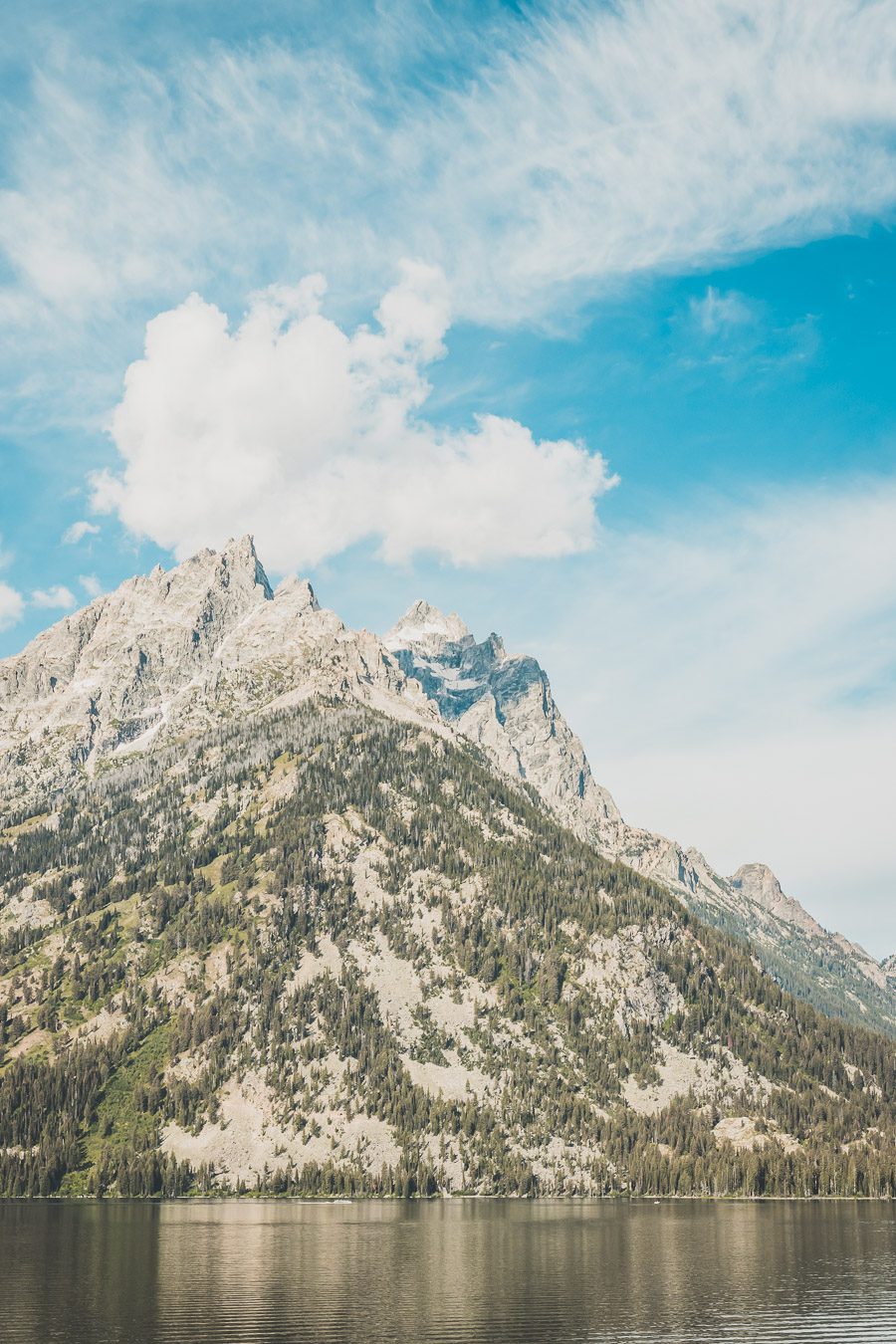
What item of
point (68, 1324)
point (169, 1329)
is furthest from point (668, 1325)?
point (68, 1324)

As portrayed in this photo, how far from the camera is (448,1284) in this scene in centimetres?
10850

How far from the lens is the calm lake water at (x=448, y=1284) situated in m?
84.1

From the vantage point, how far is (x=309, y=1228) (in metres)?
178

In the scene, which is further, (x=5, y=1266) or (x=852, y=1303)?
(x=5, y=1266)

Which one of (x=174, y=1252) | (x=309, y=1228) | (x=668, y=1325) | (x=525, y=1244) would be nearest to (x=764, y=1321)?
(x=668, y=1325)

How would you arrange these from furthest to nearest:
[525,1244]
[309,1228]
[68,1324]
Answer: [309,1228], [525,1244], [68,1324]

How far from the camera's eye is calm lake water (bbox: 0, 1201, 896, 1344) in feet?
276

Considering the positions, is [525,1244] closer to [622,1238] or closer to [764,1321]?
[622,1238]

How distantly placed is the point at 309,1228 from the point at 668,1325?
106 m

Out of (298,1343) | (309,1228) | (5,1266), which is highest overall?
(298,1343)

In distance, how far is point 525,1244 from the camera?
484ft

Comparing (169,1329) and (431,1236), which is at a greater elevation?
(169,1329)

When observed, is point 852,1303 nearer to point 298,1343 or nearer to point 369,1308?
point 369,1308

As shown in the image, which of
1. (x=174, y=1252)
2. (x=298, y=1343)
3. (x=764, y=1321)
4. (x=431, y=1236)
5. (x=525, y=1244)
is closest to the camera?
(x=298, y=1343)
